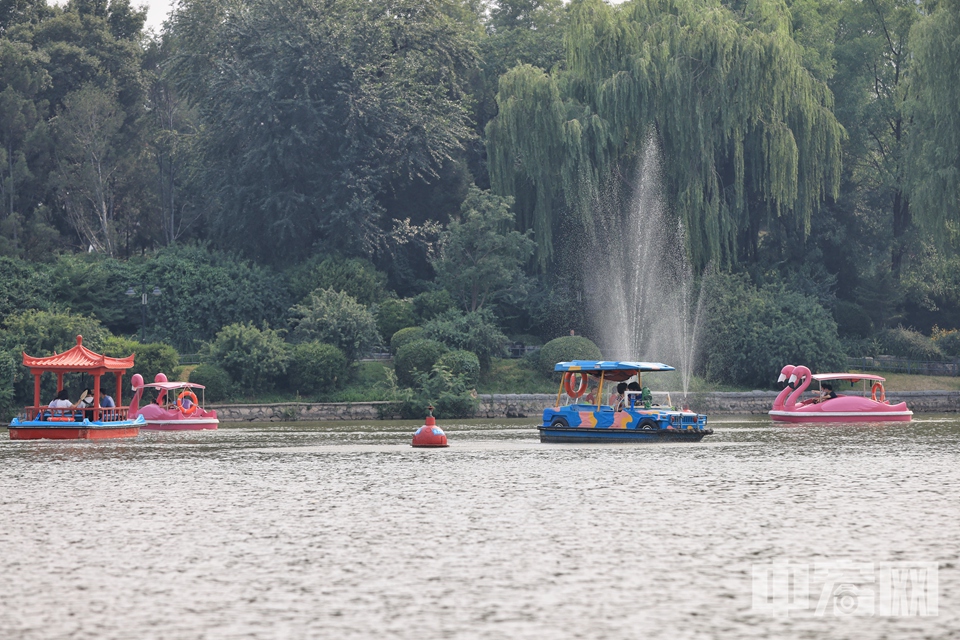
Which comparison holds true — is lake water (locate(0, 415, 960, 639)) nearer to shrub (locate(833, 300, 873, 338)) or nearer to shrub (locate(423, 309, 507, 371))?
shrub (locate(423, 309, 507, 371))

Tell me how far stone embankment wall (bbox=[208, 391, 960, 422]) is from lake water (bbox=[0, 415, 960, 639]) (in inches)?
785

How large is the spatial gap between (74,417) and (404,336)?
19954mm

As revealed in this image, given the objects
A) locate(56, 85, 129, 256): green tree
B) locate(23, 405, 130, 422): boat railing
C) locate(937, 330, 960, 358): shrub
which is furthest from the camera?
locate(56, 85, 129, 256): green tree

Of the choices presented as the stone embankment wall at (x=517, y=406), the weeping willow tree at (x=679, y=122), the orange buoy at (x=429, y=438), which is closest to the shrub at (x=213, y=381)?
the stone embankment wall at (x=517, y=406)

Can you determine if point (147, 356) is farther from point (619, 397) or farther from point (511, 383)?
point (619, 397)

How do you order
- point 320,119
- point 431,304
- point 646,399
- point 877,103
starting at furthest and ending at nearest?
point 877,103, point 320,119, point 431,304, point 646,399

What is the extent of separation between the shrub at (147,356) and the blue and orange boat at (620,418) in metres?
21.8

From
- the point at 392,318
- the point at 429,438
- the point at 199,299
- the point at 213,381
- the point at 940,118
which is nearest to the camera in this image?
the point at 429,438

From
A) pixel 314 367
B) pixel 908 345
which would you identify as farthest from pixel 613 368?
pixel 908 345

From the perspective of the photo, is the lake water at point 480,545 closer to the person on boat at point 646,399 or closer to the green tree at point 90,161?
the person on boat at point 646,399

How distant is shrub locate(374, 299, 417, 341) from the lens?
59312 millimetres

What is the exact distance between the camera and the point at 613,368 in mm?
35500

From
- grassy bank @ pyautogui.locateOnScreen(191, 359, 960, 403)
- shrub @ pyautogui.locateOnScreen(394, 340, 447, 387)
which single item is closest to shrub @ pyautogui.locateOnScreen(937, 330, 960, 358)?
grassy bank @ pyautogui.locateOnScreen(191, 359, 960, 403)

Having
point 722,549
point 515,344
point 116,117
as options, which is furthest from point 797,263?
point 722,549
